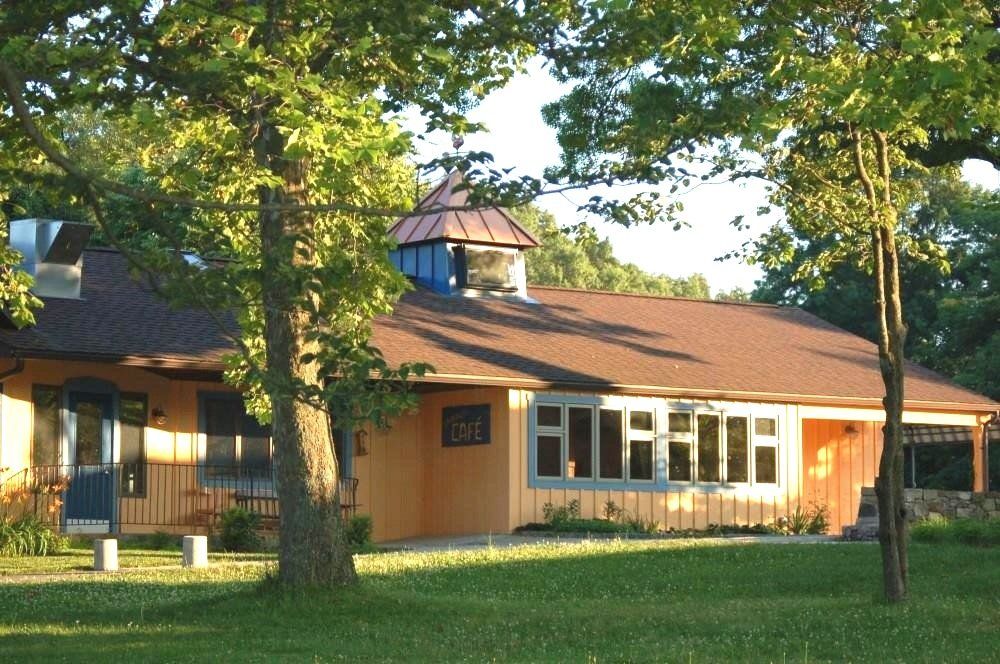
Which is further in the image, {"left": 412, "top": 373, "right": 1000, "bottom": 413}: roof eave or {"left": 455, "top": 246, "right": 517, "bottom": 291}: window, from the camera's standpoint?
{"left": 455, "top": 246, "right": 517, "bottom": 291}: window

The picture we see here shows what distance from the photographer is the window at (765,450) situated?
29484mm

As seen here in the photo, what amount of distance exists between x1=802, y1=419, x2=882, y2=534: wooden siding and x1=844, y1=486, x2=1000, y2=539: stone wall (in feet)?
13.8

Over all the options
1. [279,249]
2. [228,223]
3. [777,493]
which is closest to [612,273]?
[777,493]

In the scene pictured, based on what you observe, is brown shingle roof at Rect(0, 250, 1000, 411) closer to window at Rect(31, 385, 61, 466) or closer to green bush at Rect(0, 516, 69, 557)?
window at Rect(31, 385, 61, 466)

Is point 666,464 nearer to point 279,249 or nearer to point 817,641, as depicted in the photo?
point 817,641

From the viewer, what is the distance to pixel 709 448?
2900 centimetres

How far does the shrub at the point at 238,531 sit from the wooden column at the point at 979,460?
1474cm

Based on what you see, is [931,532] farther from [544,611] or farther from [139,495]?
[139,495]

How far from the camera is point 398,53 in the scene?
12.4 meters

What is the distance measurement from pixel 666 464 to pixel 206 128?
14.6 meters

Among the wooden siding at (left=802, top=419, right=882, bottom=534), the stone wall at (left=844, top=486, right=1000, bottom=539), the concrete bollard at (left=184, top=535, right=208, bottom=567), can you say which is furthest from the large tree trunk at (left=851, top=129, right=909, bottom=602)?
the wooden siding at (left=802, top=419, right=882, bottom=534)

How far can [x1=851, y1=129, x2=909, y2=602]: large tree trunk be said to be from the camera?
14875 millimetres

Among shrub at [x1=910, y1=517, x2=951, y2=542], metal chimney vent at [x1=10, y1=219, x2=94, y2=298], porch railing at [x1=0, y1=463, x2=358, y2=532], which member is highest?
metal chimney vent at [x1=10, y1=219, x2=94, y2=298]

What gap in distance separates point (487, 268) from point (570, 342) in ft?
10.2
